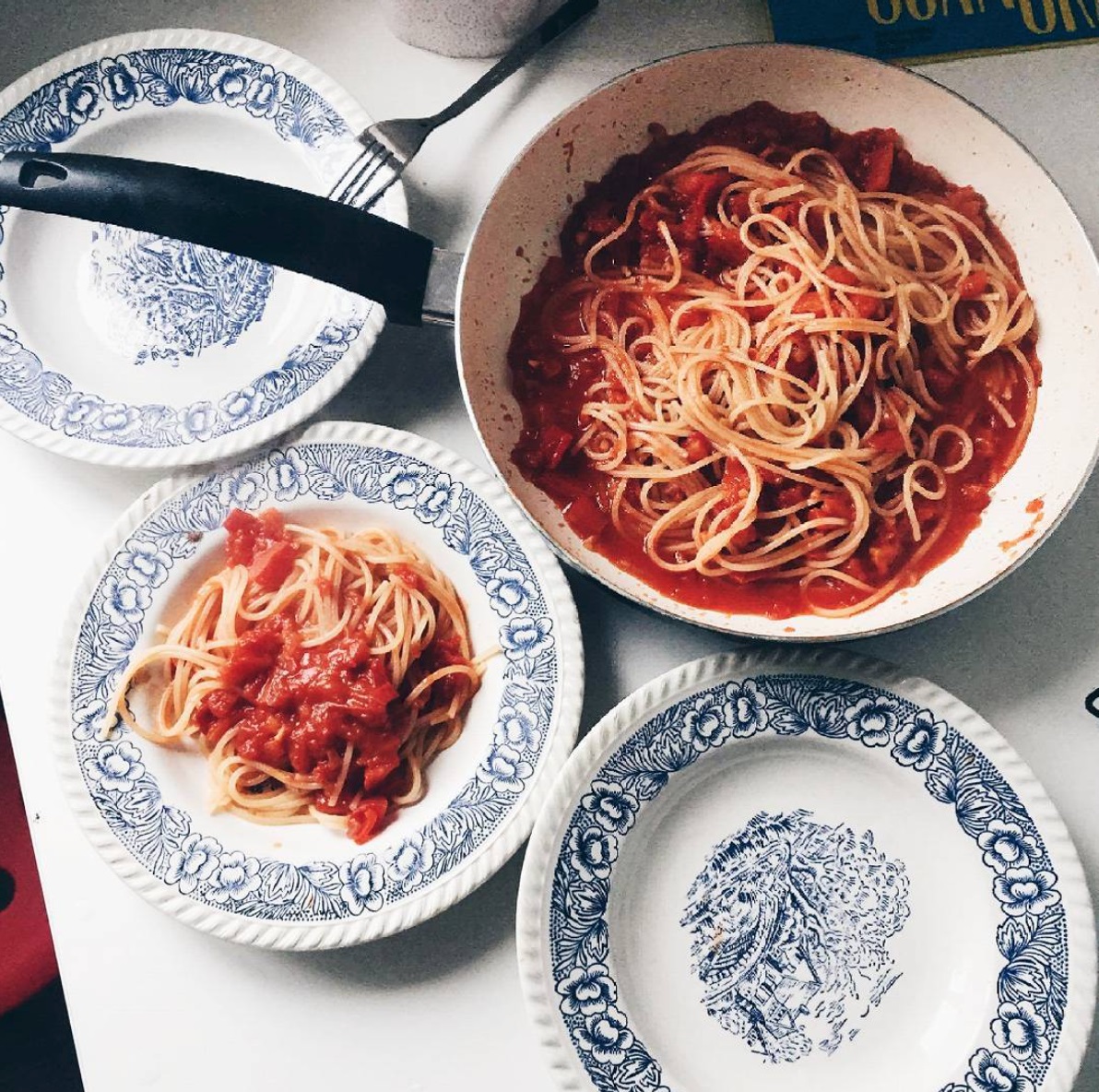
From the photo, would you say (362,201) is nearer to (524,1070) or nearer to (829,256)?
(829,256)

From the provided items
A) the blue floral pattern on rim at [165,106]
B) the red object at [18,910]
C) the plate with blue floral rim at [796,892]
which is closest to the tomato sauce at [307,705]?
the blue floral pattern on rim at [165,106]

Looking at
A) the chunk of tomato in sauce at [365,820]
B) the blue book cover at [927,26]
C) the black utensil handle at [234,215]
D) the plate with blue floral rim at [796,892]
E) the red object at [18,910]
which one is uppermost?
the blue book cover at [927,26]

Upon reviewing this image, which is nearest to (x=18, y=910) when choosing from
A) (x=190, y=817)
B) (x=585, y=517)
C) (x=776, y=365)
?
(x=190, y=817)

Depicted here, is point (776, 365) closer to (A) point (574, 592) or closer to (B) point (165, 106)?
(A) point (574, 592)

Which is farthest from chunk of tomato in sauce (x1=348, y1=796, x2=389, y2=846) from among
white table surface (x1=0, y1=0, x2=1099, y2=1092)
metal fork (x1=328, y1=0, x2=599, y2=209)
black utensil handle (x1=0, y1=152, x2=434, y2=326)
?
metal fork (x1=328, y1=0, x2=599, y2=209)

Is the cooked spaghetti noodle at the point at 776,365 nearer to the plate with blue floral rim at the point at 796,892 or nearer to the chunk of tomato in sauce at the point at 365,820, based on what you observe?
the plate with blue floral rim at the point at 796,892

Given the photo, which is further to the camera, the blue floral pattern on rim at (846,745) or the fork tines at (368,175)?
the fork tines at (368,175)
